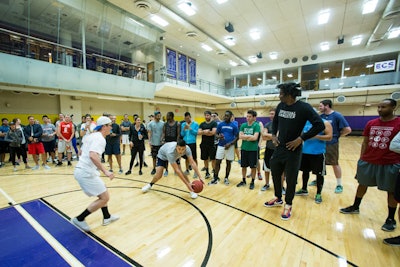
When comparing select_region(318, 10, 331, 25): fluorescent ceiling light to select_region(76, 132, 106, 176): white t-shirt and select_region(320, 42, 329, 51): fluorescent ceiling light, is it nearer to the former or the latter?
select_region(320, 42, 329, 51): fluorescent ceiling light

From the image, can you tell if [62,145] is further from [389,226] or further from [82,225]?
[389,226]

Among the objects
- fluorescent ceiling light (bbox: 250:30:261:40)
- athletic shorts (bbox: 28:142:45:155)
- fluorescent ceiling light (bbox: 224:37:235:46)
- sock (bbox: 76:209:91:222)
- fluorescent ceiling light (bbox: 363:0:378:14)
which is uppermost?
fluorescent ceiling light (bbox: 224:37:235:46)

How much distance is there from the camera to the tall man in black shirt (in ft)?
7.67

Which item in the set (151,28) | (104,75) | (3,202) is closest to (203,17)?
(151,28)

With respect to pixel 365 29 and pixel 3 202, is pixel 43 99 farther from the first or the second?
pixel 365 29

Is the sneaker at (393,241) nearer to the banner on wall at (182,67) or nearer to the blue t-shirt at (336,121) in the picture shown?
the blue t-shirt at (336,121)

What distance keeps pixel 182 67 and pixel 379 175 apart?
15.7 m

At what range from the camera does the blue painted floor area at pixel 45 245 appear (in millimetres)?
1805

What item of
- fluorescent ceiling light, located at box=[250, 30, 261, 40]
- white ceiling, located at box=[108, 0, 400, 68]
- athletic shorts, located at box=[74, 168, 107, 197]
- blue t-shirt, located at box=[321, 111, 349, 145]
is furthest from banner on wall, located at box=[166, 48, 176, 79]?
athletic shorts, located at box=[74, 168, 107, 197]

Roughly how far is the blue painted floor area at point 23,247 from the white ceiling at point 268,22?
29.0 ft

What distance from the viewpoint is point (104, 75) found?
976 cm

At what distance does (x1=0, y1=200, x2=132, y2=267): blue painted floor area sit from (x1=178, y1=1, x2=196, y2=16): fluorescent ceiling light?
9308 millimetres

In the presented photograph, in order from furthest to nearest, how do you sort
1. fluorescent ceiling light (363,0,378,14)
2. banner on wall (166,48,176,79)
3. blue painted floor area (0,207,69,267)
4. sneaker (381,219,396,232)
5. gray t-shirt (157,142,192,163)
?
banner on wall (166,48,176,79) < fluorescent ceiling light (363,0,378,14) < gray t-shirt (157,142,192,163) < sneaker (381,219,396,232) < blue painted floor area (0,207,69,267)

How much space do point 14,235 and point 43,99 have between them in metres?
10.3
